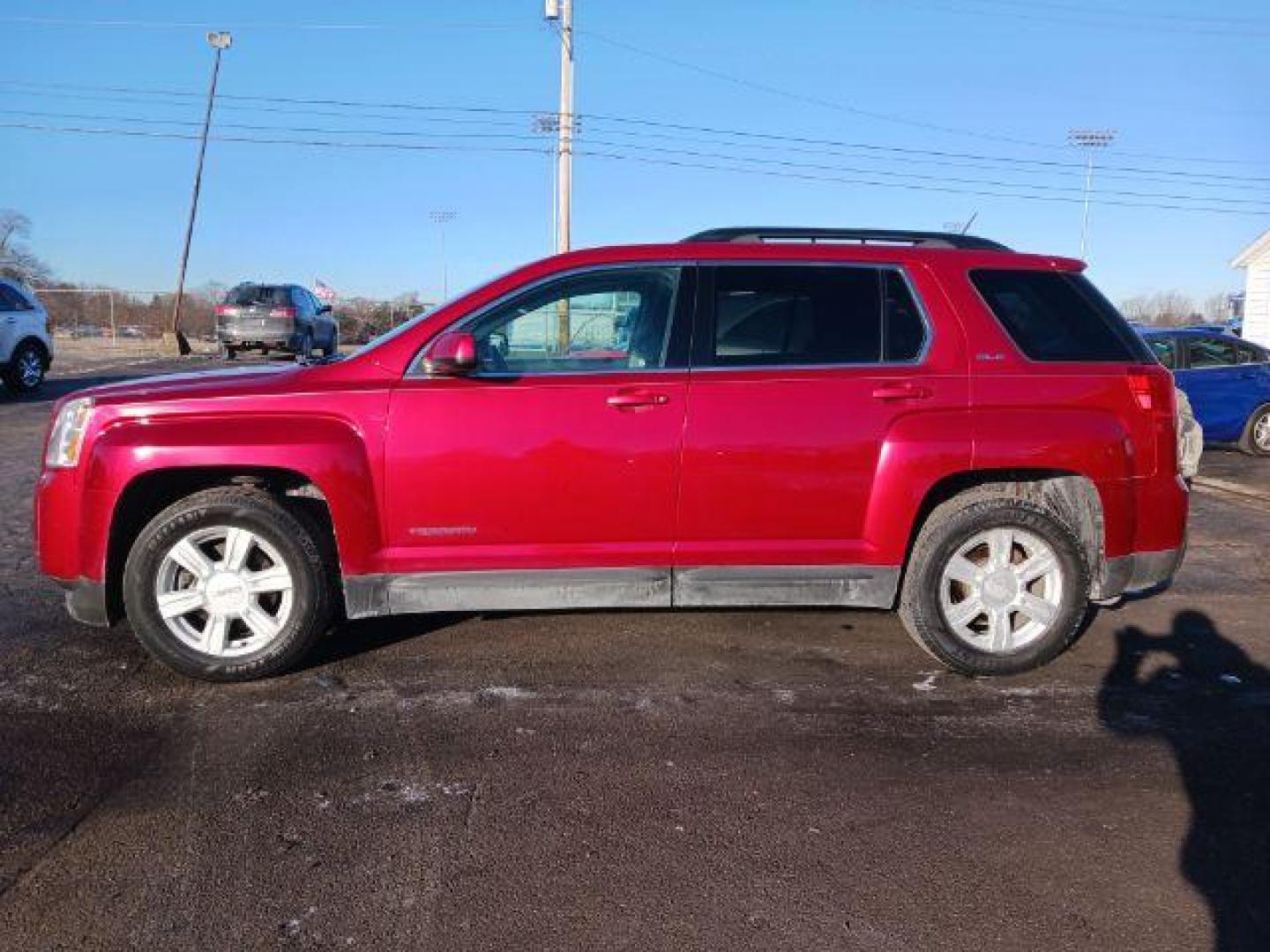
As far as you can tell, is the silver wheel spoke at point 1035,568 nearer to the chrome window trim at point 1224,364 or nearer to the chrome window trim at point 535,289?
the chrome window trim at point 535,289

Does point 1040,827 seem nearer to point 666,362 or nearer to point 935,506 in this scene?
point 935,506

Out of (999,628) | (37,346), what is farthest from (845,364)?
(37,346)

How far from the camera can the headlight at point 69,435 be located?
4.01 metres

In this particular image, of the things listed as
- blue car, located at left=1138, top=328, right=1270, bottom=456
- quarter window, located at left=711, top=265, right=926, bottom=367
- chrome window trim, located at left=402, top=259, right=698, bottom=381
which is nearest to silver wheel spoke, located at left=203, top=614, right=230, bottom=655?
chrome window trim, located at left=402, top=259, right=698, bottom=381

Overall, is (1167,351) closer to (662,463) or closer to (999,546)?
(999,546)

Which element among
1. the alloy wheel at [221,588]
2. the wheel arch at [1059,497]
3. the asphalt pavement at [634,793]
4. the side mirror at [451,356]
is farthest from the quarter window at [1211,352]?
the alloy wheel at [221,588]

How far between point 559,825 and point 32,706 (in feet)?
7.59

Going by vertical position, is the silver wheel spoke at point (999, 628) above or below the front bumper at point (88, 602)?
below

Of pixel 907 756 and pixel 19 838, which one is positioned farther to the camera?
pixel 907 756

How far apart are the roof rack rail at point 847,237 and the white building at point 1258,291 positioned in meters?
27.1

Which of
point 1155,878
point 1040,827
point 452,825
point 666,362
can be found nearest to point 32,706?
point 452,825

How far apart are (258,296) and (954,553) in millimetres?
21350

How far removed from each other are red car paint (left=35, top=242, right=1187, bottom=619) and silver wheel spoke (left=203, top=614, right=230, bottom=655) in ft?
1.59

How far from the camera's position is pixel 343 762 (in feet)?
11.2
